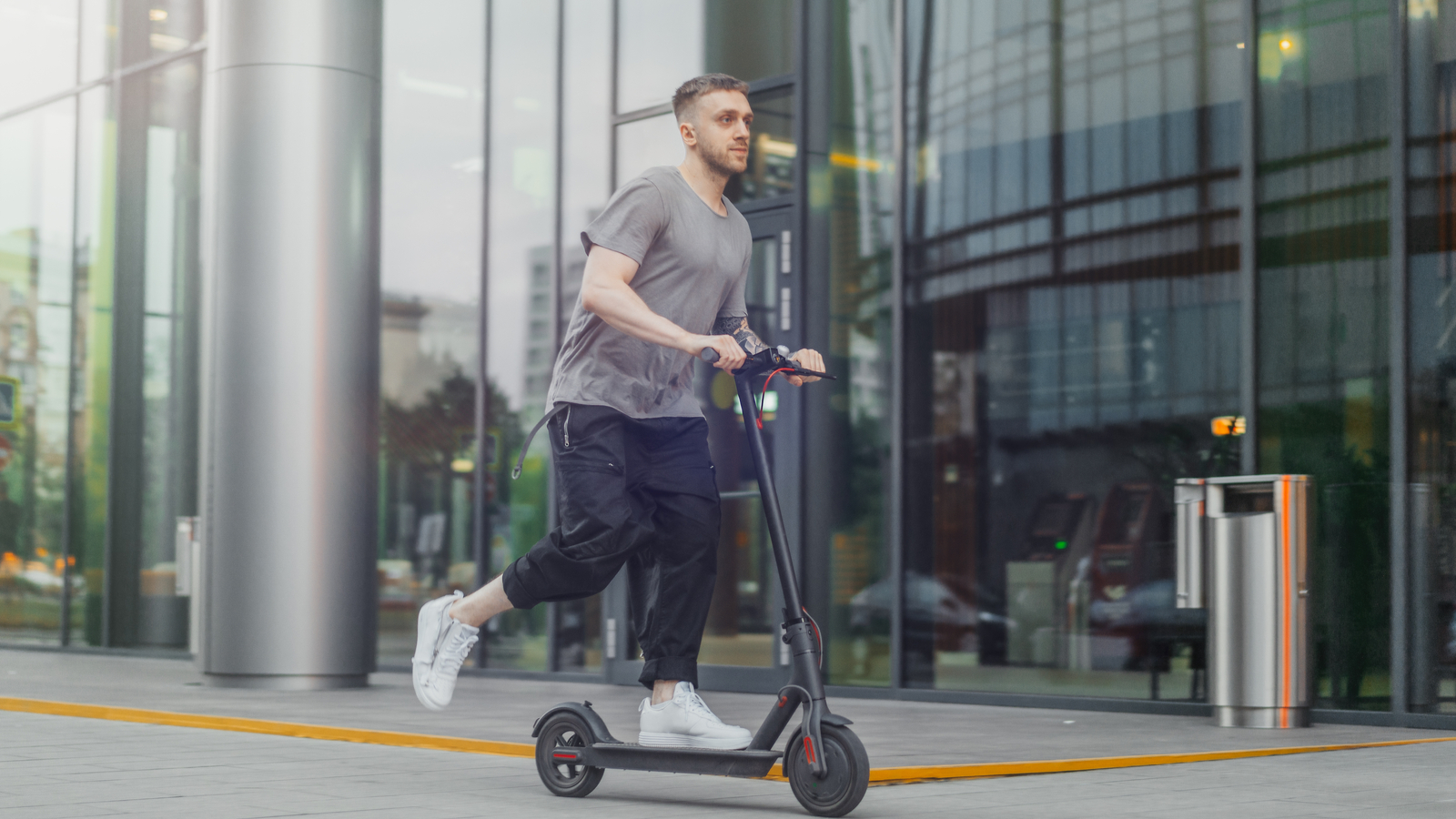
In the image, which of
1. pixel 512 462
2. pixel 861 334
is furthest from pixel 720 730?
pixel 512 462

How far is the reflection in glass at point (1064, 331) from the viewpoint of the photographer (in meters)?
7.85

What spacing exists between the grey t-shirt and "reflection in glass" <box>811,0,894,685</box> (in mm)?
4956

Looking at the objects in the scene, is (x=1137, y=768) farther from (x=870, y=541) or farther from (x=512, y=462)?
(x=512, y=462)

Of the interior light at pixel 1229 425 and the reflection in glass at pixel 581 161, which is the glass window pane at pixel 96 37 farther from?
the interior light at pixel 1229 425

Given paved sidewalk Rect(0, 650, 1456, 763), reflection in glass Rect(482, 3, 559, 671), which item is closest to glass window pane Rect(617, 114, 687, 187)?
reflection in glass Rect(482, 3, 559, 671)

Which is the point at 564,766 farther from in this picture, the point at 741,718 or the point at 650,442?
the point at 741,718

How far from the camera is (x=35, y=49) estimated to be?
52.3ft

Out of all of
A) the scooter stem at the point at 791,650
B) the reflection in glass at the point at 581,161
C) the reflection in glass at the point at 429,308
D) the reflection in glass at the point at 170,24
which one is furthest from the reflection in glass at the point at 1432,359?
the reflection in glass at the point at 170,24

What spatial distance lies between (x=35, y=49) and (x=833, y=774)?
48.7ft

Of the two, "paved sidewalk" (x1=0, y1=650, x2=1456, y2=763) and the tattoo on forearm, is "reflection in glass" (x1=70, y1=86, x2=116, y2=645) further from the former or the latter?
the tattoo on forearm

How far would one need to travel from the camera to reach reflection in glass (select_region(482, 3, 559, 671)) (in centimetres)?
1112

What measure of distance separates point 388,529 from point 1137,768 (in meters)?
7.98

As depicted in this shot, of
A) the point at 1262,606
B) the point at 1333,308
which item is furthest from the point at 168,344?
the point at 1262,606

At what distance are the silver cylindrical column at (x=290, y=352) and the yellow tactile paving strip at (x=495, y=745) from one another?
1410mm
